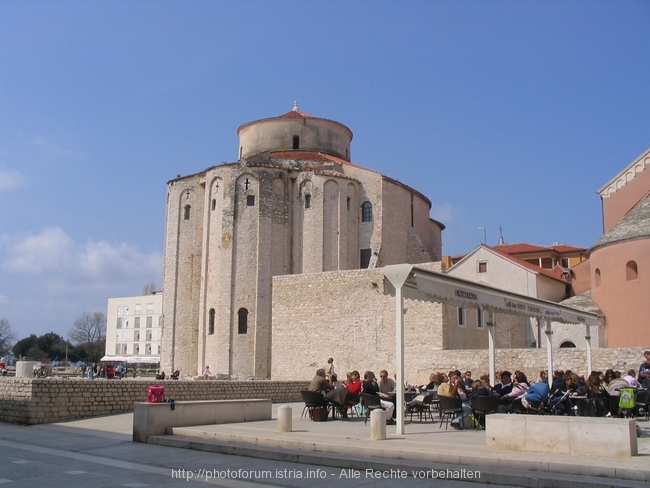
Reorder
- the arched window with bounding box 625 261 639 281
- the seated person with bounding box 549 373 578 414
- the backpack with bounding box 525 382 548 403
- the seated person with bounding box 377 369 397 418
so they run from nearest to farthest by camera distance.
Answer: the backpack with bounding box 525 382 548 403 → the seated person with bounding box 549 373 578 414 → the seated person with bounding box 377 369 397 418 → the arched window with bounding box 625 261 639 281

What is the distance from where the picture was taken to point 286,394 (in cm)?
2323

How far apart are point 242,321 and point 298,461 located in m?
27.3

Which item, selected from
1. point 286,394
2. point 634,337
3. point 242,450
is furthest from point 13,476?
point 634,337

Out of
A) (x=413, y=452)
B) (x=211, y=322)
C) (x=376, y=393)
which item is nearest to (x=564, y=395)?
(x=376, y=393)

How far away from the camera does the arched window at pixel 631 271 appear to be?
26.3 m

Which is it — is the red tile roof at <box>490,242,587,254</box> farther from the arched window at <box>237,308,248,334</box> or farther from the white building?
the white building

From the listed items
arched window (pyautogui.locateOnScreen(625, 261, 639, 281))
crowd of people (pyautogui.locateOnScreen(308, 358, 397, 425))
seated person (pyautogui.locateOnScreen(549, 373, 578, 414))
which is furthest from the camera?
arched window (pyautogui.locateOnScreen(625, 261, 639, 281))

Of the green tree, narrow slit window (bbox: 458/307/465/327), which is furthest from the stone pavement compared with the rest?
the green tree

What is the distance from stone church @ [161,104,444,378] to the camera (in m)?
36.5

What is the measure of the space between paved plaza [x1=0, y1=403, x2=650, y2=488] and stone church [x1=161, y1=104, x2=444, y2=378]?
23.7m

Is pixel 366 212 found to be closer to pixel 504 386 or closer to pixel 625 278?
pixel 625 278

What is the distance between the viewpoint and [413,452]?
29.4 ft

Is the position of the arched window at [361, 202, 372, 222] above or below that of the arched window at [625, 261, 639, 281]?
above

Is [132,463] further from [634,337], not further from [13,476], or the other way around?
[634,337]
